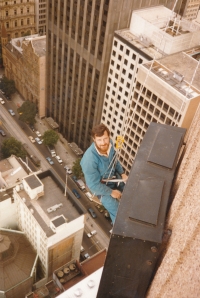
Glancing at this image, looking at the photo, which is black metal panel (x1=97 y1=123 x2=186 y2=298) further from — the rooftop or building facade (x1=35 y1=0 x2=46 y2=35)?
building facade (x1=35 y1=0 x2=46 y2=35)

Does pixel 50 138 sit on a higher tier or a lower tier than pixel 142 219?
lower

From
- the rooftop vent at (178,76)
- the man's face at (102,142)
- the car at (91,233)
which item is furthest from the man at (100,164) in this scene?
the car at (91,233)

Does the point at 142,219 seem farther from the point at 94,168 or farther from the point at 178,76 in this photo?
the point at 178,76

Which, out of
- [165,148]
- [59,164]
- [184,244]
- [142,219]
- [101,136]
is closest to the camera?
[184,244]

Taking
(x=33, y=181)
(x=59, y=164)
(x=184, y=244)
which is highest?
(x=184, y=244)

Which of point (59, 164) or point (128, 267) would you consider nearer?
point (128, 267)

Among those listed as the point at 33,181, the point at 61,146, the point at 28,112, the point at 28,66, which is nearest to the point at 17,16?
the point at 28,66

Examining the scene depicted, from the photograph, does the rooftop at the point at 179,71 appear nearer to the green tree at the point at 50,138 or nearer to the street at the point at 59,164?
the street at the point at 59,164
